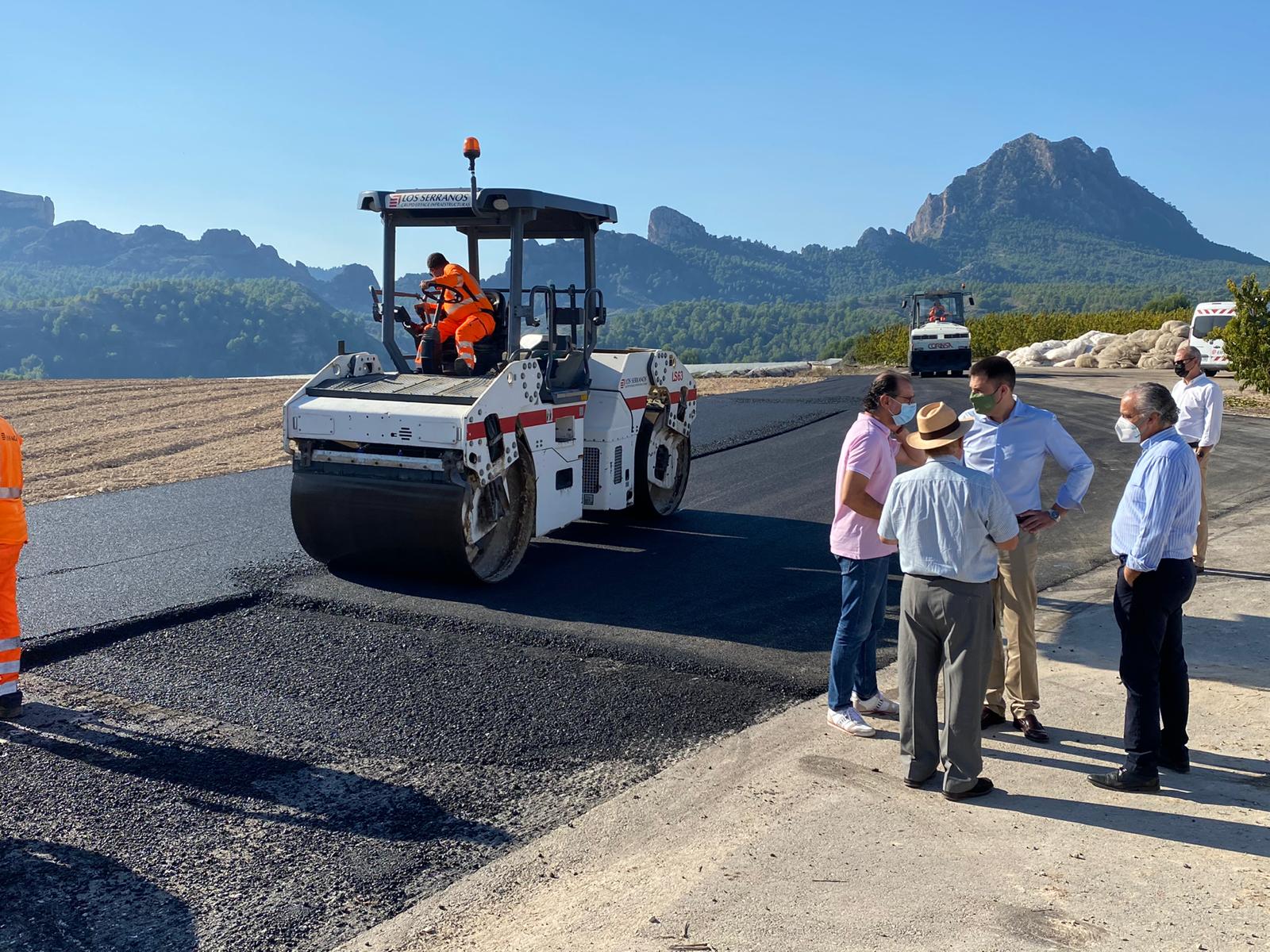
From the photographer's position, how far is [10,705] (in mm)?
5453

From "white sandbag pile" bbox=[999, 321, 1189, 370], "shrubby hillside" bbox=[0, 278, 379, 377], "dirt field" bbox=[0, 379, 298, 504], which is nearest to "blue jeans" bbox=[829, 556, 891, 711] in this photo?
"dirt field" bbox=[0, 379, 298, 504]

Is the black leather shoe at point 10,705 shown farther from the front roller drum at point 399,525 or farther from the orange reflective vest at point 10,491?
the front roller drum at point 399,525

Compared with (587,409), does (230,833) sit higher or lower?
lower

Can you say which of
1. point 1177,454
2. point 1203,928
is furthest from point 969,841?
point 1177,454

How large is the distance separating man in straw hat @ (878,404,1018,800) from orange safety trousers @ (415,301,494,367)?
4466 millimetres

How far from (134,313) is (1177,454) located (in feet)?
418

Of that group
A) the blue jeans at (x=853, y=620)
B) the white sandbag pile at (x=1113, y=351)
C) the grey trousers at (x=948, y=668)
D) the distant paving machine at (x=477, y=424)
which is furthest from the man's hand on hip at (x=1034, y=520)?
the white sandbag pile at (x=1113, y=351)

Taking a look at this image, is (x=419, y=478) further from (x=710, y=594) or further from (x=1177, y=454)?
(x=1177, y=454)

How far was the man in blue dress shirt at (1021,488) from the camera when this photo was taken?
523cm

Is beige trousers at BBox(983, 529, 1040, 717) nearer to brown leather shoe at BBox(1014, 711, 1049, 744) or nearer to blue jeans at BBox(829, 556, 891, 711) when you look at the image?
brown leather shoe at BBox(1014, 711, 1049, 744)

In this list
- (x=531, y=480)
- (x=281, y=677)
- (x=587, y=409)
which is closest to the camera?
(x=281, y=677)

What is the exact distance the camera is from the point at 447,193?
8.43 meters

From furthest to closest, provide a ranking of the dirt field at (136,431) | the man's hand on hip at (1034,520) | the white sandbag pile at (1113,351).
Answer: the white sandbag pile at (1113,351) → the dirt field at (136,431) → the man's hand on hip at (1034,520)

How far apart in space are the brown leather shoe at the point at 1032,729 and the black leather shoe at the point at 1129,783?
0.52 meters
